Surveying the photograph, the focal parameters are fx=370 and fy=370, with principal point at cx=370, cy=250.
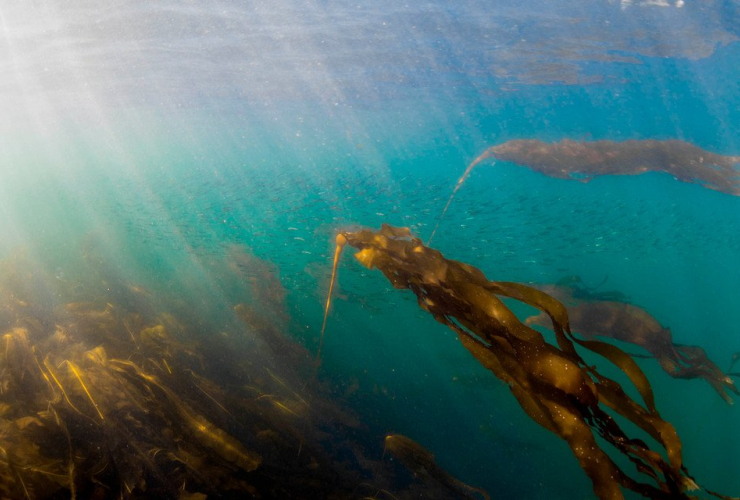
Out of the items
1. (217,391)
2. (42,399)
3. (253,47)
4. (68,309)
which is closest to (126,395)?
(42,399)

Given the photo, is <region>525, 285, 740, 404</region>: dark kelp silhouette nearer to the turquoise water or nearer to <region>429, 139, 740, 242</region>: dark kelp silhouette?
the turquoise water

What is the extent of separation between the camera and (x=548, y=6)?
1341 centimetres

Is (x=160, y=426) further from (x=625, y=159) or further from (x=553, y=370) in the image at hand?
(x=625, y=159)

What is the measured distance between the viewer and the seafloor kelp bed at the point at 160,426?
2711mm

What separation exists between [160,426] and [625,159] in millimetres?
13983

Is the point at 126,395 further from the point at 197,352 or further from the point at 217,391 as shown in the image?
the point at 197,352

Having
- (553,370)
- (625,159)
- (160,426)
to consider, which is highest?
(553,370)

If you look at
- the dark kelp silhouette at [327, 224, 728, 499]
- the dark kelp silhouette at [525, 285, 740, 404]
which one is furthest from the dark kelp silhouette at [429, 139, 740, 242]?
the dark kelp silhouette at [327, 224, 728, 499]

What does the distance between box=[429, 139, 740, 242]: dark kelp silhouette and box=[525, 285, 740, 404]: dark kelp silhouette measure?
4.70 metres

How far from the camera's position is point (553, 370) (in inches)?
68.4

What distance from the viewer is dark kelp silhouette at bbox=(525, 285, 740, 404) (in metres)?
6.26

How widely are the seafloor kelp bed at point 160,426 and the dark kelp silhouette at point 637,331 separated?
4.34 meters

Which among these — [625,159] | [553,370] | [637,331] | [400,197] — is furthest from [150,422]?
[625,159]

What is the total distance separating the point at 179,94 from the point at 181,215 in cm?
1418
